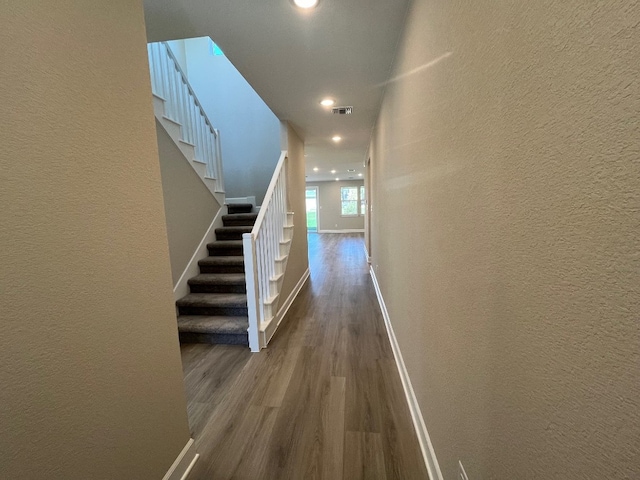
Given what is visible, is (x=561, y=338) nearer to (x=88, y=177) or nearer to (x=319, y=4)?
(x=88, y=177)

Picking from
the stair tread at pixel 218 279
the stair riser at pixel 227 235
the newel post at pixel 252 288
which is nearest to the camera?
the newel post at pixel 252 288

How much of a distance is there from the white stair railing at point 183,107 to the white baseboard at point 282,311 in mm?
1780

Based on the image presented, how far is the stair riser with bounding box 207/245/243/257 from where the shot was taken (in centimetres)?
336

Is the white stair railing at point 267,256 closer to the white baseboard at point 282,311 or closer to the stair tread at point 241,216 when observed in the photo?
the white baseboard at point 282,311

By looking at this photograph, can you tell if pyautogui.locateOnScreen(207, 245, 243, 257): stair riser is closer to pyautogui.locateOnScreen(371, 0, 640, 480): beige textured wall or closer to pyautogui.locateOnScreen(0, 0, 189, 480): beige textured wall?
pyautogui.locateOnScreen(0, 0, 189, 480): beige textured wall

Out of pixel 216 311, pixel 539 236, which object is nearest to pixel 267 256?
pixel 216 311

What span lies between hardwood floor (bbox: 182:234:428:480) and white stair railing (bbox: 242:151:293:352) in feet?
0.84

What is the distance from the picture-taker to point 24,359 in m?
0.65

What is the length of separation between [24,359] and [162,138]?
2.57m

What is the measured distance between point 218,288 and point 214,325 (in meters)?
0.53

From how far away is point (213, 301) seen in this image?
273cm

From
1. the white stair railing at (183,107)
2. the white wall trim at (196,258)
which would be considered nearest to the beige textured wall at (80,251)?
the white wall trim at (196,258)

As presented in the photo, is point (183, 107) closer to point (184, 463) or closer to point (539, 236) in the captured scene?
point (184, 463)

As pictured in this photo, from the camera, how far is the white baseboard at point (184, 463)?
1155mm
